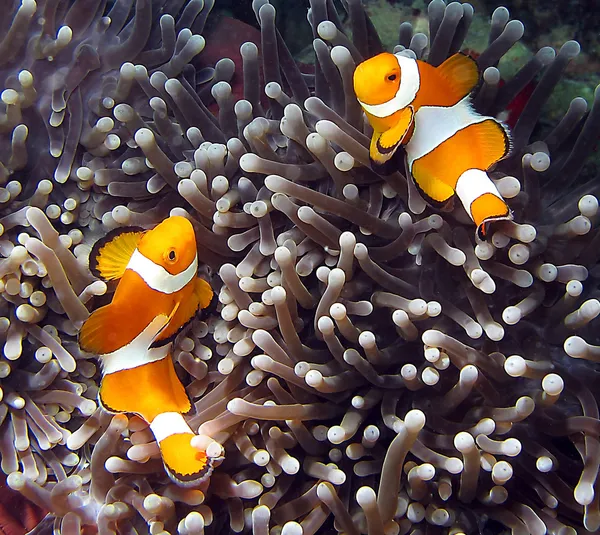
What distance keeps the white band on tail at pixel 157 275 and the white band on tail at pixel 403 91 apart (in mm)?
460

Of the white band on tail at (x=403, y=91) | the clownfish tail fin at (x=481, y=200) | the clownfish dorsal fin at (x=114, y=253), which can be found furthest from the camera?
the clownfish dorsal fin at (x=114, y=253)

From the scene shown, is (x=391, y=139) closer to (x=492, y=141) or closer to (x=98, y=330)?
(x=492, y=141)

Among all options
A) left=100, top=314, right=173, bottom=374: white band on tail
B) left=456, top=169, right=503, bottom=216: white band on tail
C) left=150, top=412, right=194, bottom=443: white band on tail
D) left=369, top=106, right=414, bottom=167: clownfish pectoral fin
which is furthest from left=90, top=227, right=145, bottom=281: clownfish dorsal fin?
left=456, top=169, right=503, bottom=216: white band on tail

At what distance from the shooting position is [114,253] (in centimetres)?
115

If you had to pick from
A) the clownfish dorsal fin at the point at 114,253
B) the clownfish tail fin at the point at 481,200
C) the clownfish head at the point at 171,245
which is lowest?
the clownfish dorsal fin at the point at 114,253

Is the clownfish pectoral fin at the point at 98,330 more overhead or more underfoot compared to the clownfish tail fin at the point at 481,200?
more underfoot

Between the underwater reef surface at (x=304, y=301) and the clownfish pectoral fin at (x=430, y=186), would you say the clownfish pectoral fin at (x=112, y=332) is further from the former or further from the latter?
the clownfish pectoral fin at (x=430, y=186)

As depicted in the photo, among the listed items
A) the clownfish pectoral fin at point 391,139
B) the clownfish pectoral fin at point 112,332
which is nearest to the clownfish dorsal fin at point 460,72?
the clownfish pectoral fin at point 391,139

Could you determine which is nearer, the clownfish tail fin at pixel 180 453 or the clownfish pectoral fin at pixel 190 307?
the clownfish tail fin at pixel 180 453

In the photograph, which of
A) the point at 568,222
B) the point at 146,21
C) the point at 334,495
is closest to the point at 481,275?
the point at 568,222

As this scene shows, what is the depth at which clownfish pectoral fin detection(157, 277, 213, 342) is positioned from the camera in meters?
1.11

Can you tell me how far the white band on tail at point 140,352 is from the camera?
3.58ft

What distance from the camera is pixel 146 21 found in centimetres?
138

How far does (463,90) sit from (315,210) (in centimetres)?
36
